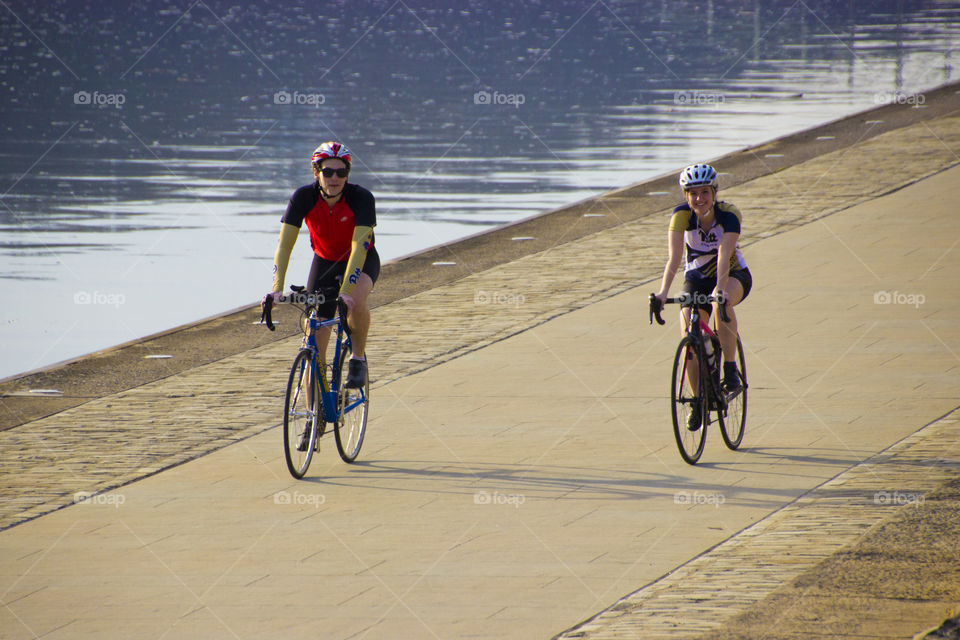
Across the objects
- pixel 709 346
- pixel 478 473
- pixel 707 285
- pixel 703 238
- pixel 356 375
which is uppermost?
pixel 703 238

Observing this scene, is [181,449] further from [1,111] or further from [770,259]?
[1,111]

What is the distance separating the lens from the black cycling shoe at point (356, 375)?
8.54 meters

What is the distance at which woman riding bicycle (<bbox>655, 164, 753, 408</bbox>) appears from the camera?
8.41m

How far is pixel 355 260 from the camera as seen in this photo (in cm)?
811

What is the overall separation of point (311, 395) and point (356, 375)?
38cm

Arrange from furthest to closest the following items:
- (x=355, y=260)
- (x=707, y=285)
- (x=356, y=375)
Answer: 1. (x=707, y=285)
2. (x=356, y=375)
3. (x=355, y=260)

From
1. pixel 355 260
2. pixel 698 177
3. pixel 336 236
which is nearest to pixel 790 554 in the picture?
pixel 698 177

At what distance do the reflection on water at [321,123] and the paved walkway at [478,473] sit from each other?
10.5 feet

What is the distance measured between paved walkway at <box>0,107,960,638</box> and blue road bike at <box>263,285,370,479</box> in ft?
0.74

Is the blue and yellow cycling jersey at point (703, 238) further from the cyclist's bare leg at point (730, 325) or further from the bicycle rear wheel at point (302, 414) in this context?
the bicycle rear wheel at point (302, 414)

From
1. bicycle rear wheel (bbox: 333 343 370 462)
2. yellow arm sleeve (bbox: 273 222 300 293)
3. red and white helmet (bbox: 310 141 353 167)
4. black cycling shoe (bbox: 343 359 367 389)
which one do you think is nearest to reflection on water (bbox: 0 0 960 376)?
bicycle rear wheel (bbox: 333 343 370 462)

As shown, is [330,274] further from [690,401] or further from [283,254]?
[690,401]

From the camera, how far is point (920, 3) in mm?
71062

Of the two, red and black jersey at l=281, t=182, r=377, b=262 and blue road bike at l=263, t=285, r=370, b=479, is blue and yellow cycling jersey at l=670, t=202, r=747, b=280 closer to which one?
A: red and black jersey at l=281, t=182, r=377, b=262
